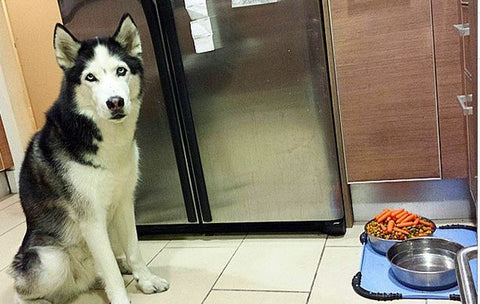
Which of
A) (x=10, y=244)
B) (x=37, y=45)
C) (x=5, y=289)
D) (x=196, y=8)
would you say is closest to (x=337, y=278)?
(x=196, y=8)

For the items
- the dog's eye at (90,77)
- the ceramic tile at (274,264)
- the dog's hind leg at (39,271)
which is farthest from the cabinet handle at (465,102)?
the dog's hind leg at (39,271)

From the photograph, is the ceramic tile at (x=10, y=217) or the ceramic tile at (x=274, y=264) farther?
the ceramic tile at (x=10, y=217)

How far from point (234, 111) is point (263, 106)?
0.46 ft

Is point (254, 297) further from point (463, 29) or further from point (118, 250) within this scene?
point (463, 29)

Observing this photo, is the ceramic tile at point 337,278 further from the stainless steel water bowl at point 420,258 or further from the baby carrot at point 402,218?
the baby carrot at point 402,218

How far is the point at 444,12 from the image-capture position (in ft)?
6.09

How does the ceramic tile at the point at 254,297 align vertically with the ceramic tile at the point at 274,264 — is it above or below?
below

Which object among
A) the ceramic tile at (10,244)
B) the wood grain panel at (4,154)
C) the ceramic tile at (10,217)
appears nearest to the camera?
the ceramic tile at (10,244)

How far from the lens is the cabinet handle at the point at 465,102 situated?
1685 millimetres

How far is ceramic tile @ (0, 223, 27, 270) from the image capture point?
2.45 metres

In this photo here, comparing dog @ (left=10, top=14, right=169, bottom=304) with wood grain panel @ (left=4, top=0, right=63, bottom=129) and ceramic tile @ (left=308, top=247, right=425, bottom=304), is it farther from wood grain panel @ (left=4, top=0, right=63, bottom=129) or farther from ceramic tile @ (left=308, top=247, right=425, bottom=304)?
wood grain panel @ (left=4, top=0, right=63, bottom=129)

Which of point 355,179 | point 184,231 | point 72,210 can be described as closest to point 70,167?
point 72,210

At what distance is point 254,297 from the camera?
181 centimetres

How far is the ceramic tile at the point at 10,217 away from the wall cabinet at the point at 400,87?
6.86ft
